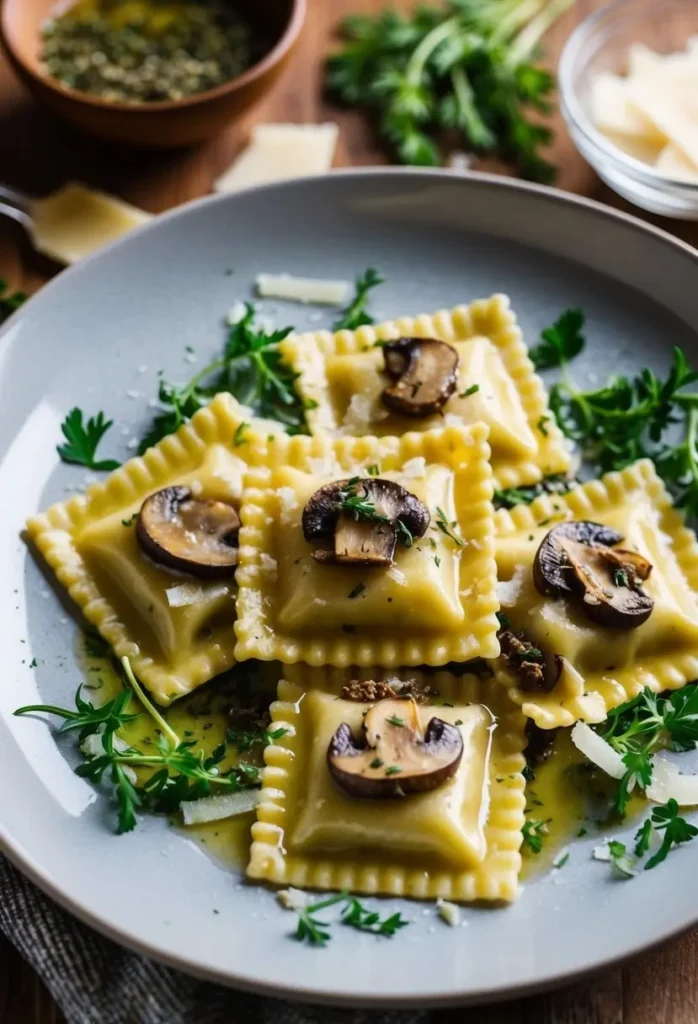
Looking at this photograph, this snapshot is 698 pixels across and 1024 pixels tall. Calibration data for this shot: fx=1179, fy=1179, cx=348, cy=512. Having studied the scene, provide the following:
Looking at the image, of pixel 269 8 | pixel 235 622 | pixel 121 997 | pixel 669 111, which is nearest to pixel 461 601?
pixel 235 622

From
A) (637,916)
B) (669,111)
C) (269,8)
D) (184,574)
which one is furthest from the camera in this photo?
(269,8)

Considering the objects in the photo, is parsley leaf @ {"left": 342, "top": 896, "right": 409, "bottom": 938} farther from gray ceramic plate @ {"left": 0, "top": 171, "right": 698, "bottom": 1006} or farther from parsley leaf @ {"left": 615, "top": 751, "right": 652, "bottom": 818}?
parsley leaf @ {"left": 615, "top": 751, "right": 652, "bottom": 818}

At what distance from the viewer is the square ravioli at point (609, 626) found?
194 inches

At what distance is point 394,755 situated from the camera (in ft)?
14.7

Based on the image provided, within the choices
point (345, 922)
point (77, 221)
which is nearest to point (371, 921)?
point (345, 922)

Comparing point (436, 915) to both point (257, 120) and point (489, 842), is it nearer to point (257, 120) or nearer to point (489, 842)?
point (489, 842)

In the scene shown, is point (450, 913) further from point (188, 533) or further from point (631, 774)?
point (188, 533)

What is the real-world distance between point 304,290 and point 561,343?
1359 mm

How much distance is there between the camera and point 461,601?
5.02 metres

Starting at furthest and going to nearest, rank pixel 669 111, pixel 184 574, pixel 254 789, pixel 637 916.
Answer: pixel 669 111, pixel 184 574, pixel 254 789, pixel 637 916

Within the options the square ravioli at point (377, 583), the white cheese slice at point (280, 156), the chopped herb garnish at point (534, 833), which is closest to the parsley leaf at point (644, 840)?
the chopped herb garnish at point (534, 833)

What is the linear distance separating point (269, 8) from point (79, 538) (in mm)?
3784

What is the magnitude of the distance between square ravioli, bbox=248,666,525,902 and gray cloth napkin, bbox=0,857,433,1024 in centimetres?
45

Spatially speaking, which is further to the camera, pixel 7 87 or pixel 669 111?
pixel 7 87
